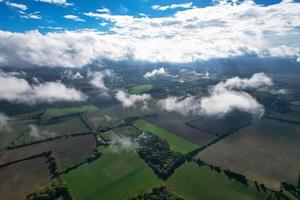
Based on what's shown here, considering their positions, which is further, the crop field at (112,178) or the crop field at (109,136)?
the crop field at (109,136)

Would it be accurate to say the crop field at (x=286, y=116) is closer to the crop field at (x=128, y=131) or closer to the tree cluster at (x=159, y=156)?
the tree cluster at (x=159, y=156)

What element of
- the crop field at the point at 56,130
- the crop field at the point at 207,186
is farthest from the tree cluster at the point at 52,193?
the crop field at the point at 56,130

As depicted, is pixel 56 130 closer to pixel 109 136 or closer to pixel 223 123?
pixel 109 136

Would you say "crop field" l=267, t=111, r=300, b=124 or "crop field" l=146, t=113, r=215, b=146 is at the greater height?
"crop field" l=146, t=113, r=215, b=146

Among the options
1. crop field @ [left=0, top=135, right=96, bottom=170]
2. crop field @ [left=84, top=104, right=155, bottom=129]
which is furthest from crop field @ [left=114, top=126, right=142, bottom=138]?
crop field @ [left=0, top=135, right=96, bottom=170]

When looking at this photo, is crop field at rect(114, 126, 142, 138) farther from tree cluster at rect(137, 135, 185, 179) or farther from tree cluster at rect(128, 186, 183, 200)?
tree cluster at rect(128, 186, 183, 200)

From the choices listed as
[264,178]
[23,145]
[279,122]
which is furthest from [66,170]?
[279,122]

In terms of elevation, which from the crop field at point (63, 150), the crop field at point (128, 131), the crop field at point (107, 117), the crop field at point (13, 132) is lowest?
the crop field at point (128, 131)
